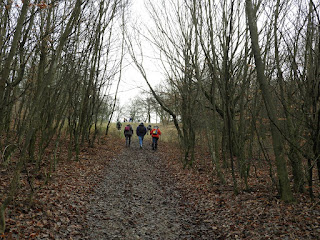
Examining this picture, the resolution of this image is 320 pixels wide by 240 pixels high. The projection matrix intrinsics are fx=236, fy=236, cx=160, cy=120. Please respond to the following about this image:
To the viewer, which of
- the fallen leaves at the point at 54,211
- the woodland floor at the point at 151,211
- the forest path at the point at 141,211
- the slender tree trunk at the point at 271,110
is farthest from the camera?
the slender tree trunk at the point at 271,110

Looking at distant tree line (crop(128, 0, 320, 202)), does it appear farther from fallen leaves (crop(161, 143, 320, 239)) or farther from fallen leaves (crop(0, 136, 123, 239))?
fallen leaves (crop(0, 136, 123, 239))

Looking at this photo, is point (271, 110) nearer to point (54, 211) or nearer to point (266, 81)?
point (266, 81)

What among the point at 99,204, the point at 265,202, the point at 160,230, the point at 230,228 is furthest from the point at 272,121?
the point at 99,204

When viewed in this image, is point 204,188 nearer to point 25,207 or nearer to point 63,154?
point 25,207

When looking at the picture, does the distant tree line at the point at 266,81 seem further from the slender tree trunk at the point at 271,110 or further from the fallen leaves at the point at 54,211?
the fallen leaves at the point at 54,211

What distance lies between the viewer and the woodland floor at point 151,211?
175 inches

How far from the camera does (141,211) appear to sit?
5.93 meters

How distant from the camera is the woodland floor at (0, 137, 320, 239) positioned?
14.6 ft

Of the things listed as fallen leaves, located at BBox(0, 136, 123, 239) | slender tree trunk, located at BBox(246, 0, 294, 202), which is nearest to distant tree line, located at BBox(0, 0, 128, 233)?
fallen leaves, located at BBox(0, 136, 123, 239)

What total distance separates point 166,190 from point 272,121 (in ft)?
13.7

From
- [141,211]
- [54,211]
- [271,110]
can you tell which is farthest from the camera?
[141,211]

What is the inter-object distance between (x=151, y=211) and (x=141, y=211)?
0.25m

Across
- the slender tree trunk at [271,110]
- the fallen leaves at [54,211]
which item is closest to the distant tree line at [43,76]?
the fallen leaves at [54,211]

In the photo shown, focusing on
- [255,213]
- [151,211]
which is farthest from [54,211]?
[255,213]
